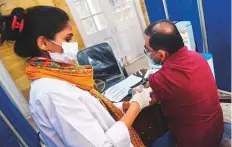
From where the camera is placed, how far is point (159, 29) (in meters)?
1.25

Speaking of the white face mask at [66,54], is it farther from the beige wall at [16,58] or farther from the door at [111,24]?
the door at [111,24]

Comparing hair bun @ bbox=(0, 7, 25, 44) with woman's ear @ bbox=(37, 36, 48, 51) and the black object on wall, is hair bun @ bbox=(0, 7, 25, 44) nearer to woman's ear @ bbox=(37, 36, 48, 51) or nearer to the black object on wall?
woman's ear @ bbox=(37, 36, 48, 51)

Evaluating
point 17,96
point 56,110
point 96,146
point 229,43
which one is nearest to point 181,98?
point 96,146

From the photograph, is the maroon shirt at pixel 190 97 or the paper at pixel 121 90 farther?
the paper at pixel 121 90

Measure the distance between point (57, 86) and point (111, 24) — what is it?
2.87 m

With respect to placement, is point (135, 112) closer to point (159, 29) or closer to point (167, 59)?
point (167, 59)

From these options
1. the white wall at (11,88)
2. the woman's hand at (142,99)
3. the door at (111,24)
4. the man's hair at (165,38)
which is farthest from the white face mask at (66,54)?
the door at (111,24)

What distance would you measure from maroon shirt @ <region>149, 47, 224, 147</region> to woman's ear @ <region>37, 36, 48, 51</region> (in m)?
0.60

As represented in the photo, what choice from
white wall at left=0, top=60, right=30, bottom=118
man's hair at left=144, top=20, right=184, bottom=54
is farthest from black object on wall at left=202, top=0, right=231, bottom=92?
white wall at left=0, top=60, right=30, bottom=118

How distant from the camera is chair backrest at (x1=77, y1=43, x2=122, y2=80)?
7.48 ft

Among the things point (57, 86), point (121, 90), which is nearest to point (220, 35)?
point (121, 90)

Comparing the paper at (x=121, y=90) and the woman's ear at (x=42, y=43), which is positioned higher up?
the woman's ear at (x=42, y=43)

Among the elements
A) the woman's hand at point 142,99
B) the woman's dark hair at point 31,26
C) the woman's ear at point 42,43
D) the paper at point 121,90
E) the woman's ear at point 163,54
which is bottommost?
the paper at point 121,90

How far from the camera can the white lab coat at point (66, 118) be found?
0.69 metres
